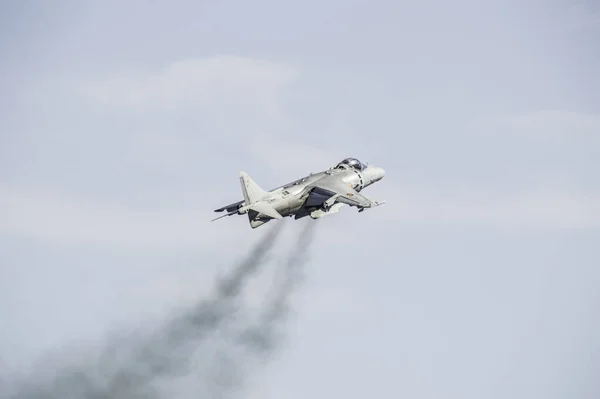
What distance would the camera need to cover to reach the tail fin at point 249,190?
247ft

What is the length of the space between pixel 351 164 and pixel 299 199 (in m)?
11.6

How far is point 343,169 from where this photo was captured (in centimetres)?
8619

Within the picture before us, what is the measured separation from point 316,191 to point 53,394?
30407mm

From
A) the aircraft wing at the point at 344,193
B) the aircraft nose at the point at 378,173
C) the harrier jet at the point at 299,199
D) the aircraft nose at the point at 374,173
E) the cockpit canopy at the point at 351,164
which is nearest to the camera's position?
the harrier jet at the point at 299,199

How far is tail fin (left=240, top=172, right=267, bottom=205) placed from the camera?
Answer: 75250mm

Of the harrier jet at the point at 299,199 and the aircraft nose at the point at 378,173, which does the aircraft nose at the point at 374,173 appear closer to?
the aircraft nose at the point at 378,173

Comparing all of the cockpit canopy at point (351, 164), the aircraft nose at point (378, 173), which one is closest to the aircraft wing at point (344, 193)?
the cockpit canopy at point (351, 164)

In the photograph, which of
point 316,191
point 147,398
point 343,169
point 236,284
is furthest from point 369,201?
point 147,398

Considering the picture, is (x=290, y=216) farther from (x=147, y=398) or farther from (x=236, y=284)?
(x=147, y=398)

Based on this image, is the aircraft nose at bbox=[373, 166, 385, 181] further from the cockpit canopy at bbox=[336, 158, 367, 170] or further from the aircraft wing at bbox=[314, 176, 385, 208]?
the aircraft wing at bbox=[314, 176, 385, 208]

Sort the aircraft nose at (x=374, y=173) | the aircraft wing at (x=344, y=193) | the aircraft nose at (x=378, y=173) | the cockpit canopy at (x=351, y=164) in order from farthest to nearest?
1. the aircraft nose at (x=378, y=173)
2. the aircraft nose at (x=374, y=173)
3. the cockpit canopy at (x=351, y=164)
4. the aircraft wing at (x=344, y=193)

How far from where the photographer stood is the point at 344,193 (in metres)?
78.6

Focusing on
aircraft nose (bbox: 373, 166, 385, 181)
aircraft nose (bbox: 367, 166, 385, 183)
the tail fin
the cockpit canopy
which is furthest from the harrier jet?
aircraft nose (bbox: 373, 166, 385, 181)

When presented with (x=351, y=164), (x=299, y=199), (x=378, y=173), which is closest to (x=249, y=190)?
(x=299, y=199)
